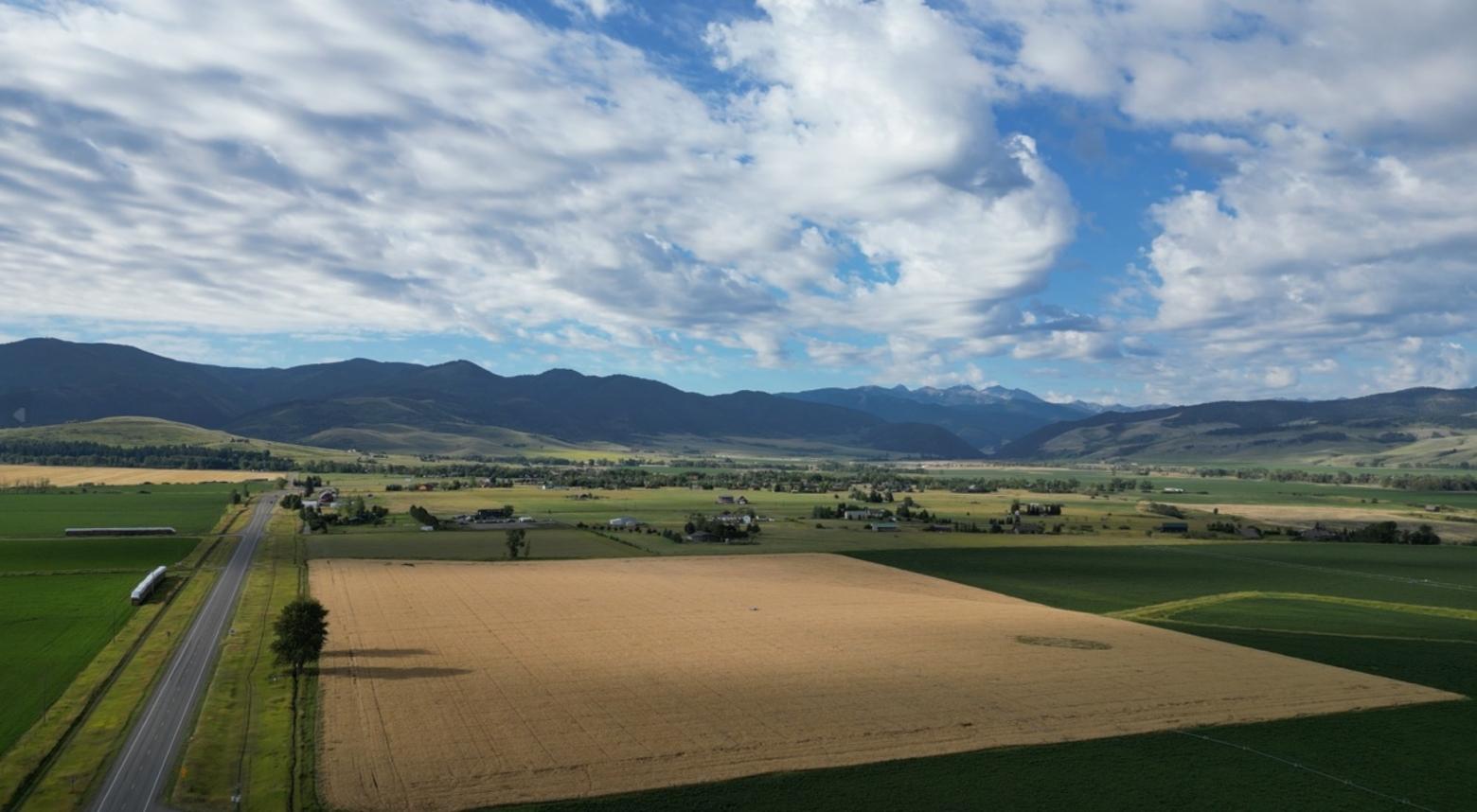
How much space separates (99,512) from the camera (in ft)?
526

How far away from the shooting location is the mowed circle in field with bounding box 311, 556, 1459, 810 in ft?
132

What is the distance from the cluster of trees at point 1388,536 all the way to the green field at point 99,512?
7175 inches

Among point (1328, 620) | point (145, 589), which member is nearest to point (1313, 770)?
point (1328, 620)

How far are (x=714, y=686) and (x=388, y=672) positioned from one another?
66.7 ft

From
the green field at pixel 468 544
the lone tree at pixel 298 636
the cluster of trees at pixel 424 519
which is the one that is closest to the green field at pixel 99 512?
the green field at pixel 468 544

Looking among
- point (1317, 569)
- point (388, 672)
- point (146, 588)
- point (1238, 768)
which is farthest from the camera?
point (1317, 569)

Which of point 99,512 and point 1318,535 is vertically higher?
point 1318,535

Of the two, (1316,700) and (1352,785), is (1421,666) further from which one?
(1352,785)

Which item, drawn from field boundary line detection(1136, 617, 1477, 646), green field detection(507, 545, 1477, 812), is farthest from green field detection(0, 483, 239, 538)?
field boundary line detection(1136, 617, 1477, 646)

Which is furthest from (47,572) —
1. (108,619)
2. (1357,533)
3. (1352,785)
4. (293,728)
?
(1357,533)

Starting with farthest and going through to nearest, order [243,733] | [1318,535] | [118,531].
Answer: [1318,535] < [118,531] < [243,733]

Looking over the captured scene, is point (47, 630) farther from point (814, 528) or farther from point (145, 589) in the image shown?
point (814, 528)

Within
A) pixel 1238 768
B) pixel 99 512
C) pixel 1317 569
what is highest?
pixel 99 512

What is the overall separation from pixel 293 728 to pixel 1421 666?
229 feet
